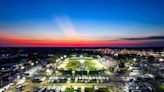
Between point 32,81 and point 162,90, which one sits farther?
point 32,81

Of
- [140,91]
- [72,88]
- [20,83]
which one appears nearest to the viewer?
[140,91]

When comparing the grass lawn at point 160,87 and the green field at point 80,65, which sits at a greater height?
the green field at point 80,65

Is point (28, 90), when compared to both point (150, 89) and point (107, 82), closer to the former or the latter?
point (107, 82)

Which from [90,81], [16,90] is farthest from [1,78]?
[90,81]

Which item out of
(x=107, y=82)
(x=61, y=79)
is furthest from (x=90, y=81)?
(x=61, y=79)

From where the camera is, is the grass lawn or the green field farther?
the green field

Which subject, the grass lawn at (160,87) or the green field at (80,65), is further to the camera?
the green field at (80,65)

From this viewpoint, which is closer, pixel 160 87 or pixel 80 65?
pixel 160 87

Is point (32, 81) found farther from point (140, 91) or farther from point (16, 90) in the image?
point (140, 91)

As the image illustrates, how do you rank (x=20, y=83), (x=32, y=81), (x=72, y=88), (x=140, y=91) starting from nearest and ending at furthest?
(x=140, y=91)
(x=72, y=88)
(x=20, y=83)
(x=32, y=81)

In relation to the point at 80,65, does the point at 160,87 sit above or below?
below

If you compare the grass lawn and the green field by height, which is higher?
the green field
